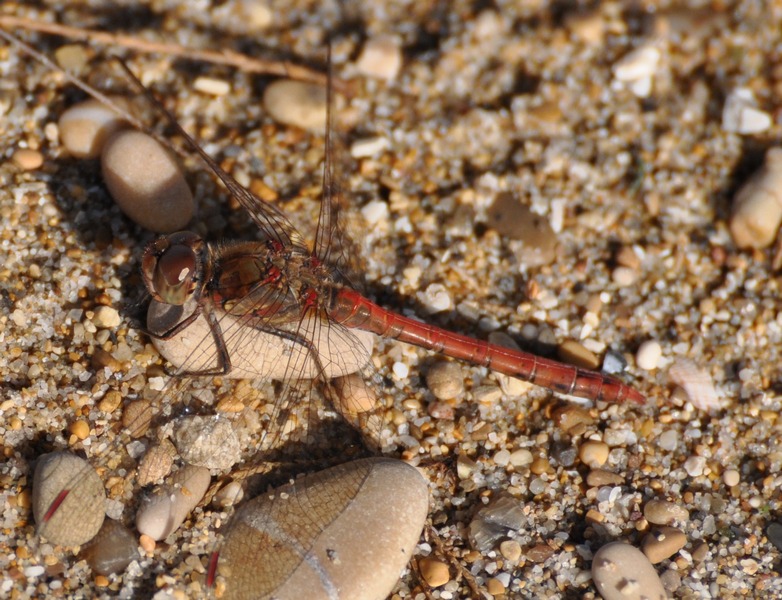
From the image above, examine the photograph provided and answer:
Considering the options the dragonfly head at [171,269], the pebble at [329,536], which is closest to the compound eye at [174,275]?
the dragonfly head at [171,269]

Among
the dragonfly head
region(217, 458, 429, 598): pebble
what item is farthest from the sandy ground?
the dragonfly head

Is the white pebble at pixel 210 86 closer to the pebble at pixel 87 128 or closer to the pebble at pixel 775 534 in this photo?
the pebble at pixel 87 128

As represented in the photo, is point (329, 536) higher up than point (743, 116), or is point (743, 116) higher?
point (743, 116)

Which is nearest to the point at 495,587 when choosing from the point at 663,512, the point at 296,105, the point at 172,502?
the point at 663,512

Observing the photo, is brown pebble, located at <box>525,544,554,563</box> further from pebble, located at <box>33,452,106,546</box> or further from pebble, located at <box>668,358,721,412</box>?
pebble, located at <box>33,452,106,546</box>

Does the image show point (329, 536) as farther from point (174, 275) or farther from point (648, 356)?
point (648, 356)

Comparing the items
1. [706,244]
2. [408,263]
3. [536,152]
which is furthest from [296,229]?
[706,244]

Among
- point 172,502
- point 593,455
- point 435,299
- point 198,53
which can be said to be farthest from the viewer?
point 198,53
